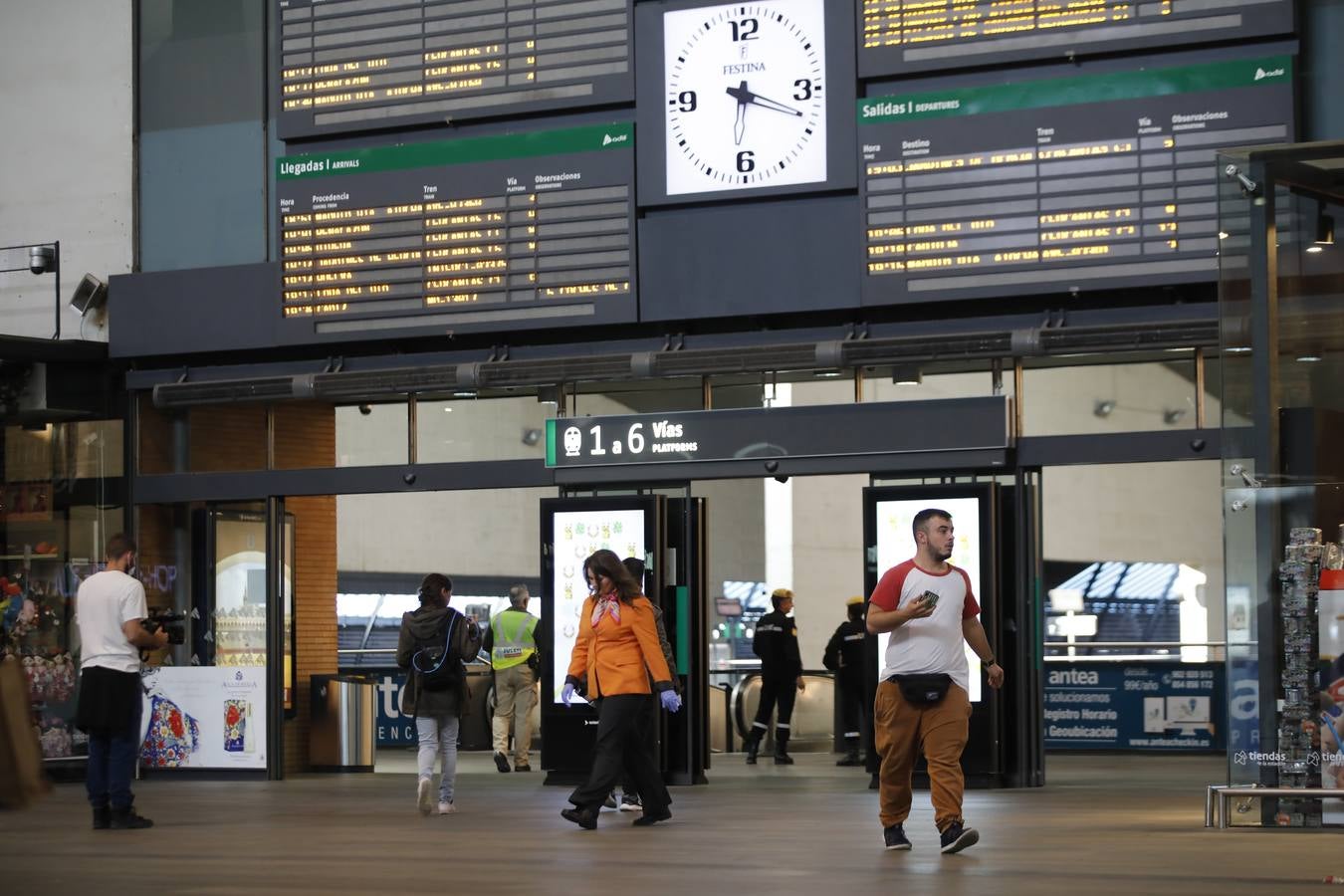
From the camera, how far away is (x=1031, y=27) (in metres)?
13.6

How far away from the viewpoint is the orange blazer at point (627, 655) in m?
11.4

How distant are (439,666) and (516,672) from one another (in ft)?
17.4

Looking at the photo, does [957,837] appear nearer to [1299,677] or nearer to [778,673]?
[1299,677]

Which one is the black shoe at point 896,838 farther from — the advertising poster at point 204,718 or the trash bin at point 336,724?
the trash bin at point 336,724

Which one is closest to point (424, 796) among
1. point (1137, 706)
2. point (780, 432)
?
point (780, 432)

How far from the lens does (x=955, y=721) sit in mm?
9391

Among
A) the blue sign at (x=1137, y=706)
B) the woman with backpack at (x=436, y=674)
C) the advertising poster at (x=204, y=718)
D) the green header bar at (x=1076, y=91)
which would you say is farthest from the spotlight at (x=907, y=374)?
the blue sign at (x=1137, y=706)

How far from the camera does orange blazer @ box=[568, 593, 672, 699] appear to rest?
1142 centimetres

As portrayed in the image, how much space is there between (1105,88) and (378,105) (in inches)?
219

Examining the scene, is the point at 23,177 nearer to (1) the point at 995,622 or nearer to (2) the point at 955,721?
(1) the point at 995,622

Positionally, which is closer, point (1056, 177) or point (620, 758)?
point (620, 758)

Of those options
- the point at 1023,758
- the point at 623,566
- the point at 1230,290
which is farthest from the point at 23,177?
the point at 1230,290

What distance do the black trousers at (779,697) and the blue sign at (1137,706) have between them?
11.7 feet

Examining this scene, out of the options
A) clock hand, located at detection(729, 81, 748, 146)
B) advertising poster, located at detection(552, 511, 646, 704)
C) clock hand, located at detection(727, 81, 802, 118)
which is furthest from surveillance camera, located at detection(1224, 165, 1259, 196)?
advertising poster, located at detection(552, 511, 646, 704)
